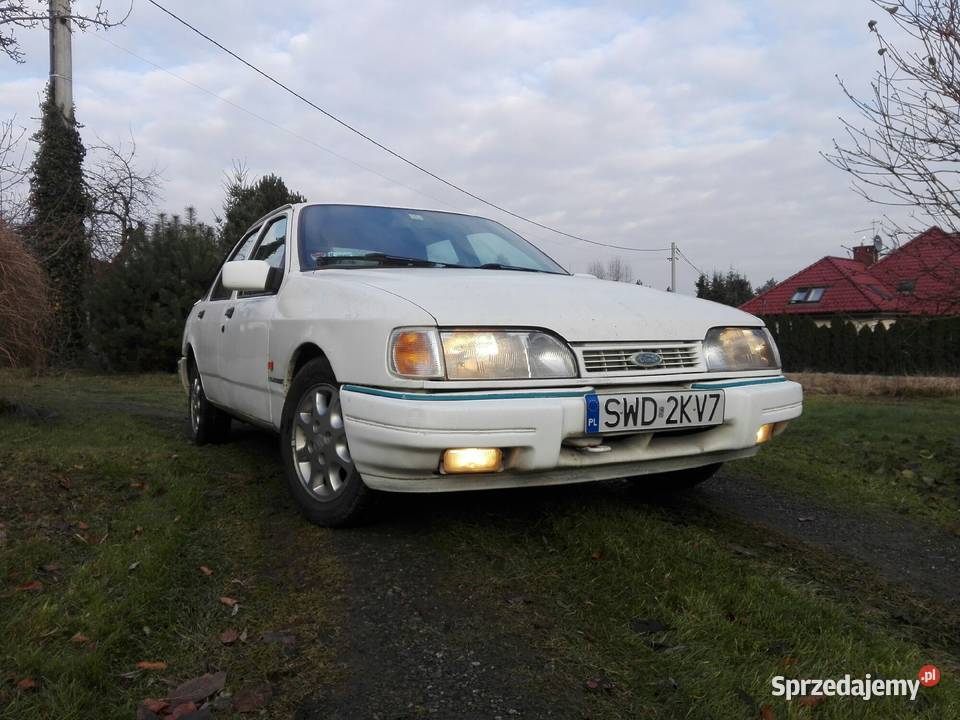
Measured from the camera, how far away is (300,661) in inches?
74.5

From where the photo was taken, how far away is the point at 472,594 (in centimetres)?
234

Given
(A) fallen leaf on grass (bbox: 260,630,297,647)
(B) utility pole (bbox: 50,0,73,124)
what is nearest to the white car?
(A) fallen leaf on grass (bbox: 260,630,297,647)

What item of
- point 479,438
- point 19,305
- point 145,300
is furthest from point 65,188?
point 479,438

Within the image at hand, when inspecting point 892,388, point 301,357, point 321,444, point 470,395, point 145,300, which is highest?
point 145,300

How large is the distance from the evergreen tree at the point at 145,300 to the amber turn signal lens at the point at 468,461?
12246 millimetres

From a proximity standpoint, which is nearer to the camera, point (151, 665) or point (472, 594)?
point (151, 665)

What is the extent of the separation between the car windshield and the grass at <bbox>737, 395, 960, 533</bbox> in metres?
2.01

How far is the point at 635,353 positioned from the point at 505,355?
0.54m

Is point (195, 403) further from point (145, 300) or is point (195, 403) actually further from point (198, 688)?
point (145, 300)

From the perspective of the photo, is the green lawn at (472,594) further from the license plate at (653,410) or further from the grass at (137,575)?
the license plate at (653,410)

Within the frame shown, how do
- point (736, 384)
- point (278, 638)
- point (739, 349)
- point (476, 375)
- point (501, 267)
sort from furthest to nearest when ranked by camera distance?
1. point (501, 267)
2. point (739, 349)
3. point (736, 384)
4. point (476, 375)
5. point (278, 638)

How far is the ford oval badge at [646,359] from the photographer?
8.73 ft

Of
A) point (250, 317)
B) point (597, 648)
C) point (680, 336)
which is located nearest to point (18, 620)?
point (597, 648)

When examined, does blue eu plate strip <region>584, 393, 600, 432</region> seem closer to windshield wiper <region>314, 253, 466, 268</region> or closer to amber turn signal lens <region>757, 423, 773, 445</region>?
amber turn signal lens <region>757, 423, 773, 445</region>
